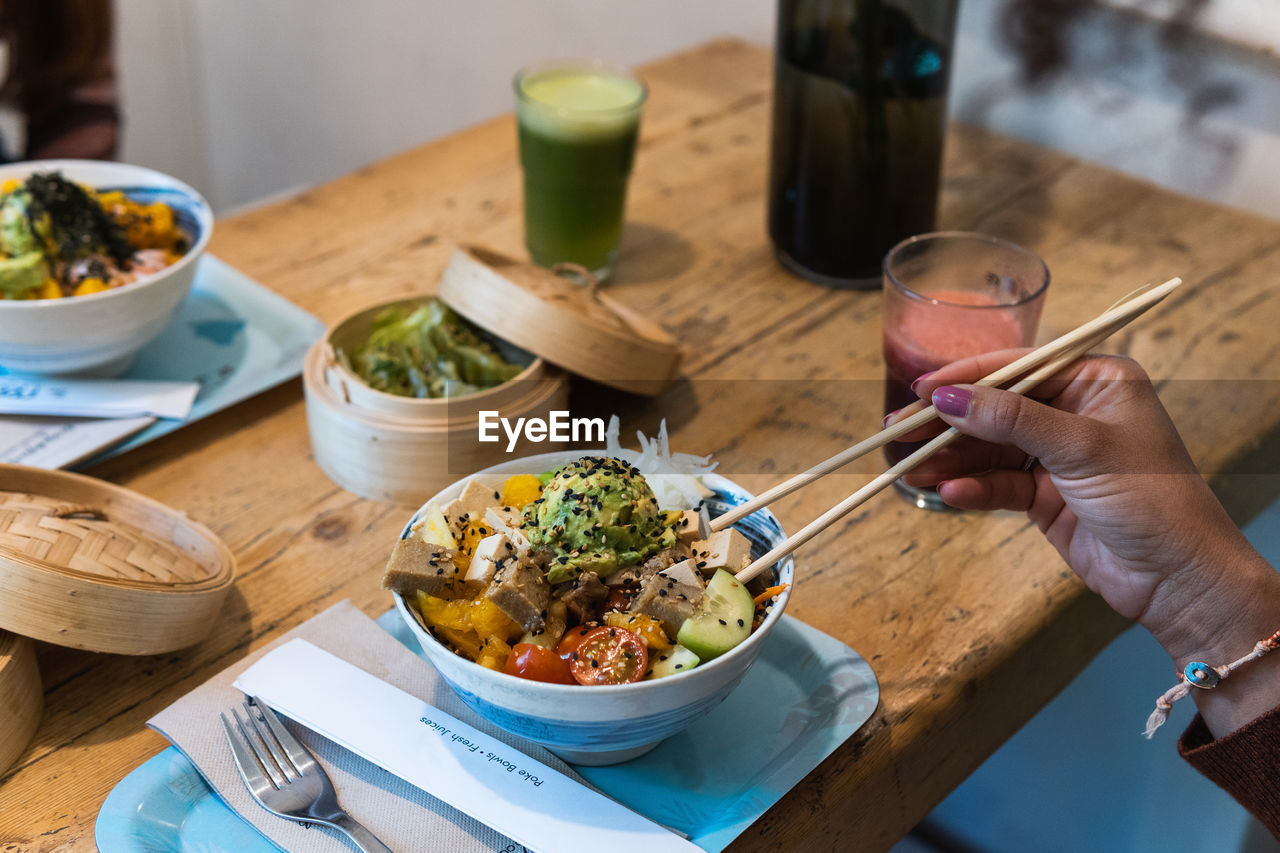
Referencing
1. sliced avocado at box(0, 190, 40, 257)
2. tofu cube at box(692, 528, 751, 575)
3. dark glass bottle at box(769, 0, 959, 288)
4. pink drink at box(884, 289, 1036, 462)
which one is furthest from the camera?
dark glass bottle at box(769, 0, 959, 288)

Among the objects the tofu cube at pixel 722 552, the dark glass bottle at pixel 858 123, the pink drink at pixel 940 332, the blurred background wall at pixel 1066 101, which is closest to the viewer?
the tofu cube at pixel 722 552

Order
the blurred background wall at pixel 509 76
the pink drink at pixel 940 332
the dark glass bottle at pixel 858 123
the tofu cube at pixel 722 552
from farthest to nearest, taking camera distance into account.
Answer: the blurred background wall at pixel 509 76 < the dark glass bottle at pixel 858 123 < the pink drink at pixel 940 332 < the tofu cube at pixel 722 552

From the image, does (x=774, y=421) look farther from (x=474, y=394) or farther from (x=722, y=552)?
(x=722, y=552)

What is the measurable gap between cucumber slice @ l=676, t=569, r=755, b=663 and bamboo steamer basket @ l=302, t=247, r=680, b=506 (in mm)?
374

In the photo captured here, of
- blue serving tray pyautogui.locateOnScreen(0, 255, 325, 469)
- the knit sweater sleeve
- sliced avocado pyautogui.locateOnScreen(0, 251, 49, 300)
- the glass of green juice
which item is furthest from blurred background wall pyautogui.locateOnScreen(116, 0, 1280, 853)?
sliced avocado pyautogui.locateOnScreen(0, 251, 49, 300)

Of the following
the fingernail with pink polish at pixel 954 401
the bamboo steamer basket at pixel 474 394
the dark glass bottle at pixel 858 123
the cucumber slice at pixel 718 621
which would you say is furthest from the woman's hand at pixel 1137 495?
the dark glass bottle at pixel 858 123

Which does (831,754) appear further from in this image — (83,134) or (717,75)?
(83,134)

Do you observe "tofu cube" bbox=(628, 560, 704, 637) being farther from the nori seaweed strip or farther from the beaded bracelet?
the nori seaweed strip

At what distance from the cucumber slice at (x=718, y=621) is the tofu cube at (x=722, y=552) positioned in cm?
2

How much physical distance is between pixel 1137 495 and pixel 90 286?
985 mm

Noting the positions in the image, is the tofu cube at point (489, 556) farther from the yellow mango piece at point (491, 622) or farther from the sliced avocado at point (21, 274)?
the sliced avocado at point (21, 274)

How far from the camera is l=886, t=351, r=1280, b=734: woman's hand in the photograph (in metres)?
0.80

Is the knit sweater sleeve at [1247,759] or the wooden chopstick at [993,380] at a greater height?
the wooden chopstick at [993,380]

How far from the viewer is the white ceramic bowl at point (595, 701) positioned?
2.17 feet
